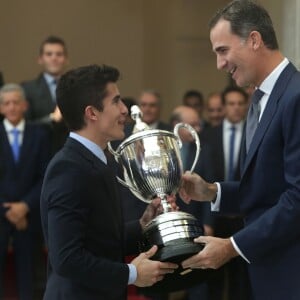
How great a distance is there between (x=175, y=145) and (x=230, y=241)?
0.48 m

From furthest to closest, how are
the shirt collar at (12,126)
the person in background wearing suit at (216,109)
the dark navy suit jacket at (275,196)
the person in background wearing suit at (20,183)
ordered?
the person in background wearing suit at (216,109) → the shirt collar at (12,126) → the person in background wearing suit at (20,183) → the dark navy suit jacket at (275,196)

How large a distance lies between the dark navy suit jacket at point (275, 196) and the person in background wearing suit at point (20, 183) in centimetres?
236

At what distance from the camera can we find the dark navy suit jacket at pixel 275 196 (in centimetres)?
235

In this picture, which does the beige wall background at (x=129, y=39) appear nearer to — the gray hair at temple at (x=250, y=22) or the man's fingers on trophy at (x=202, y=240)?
the gray hair at temple at (x=250, y=22)

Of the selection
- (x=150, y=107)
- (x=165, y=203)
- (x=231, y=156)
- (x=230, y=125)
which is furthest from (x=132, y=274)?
(x=150, y=107)

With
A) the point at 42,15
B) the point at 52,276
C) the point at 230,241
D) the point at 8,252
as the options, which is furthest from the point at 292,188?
the point at 42,15

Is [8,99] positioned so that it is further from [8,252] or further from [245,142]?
[245,142]

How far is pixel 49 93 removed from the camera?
4.94 metres

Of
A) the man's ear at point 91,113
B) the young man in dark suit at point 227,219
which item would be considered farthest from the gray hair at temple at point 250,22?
the young man in dark suit at point 227,219

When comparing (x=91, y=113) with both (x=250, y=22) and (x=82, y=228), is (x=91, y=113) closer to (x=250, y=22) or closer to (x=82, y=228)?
(x=82, y=228)

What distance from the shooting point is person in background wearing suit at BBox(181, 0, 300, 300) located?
93.0 inches

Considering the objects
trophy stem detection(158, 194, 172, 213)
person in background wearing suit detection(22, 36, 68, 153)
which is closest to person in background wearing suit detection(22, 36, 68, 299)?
person in background wearing suit detection(22, 36, 68, 153)

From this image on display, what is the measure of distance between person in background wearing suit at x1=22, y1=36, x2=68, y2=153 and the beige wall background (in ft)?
8.15

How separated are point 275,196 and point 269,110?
0.27m
